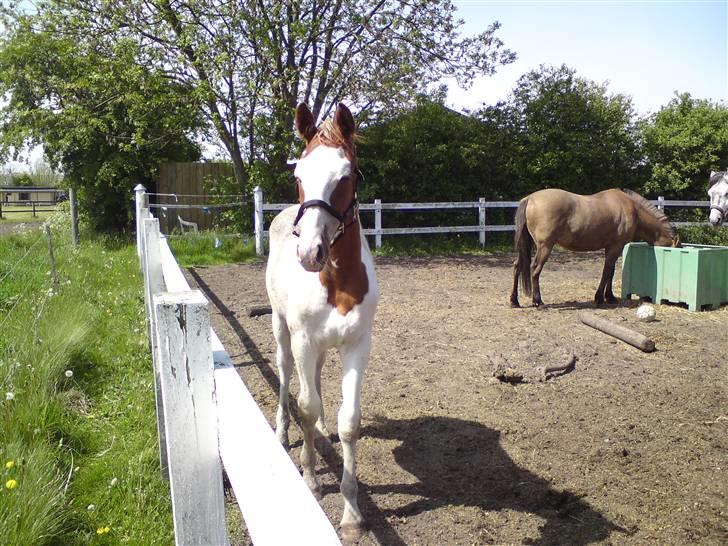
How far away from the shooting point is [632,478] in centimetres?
349

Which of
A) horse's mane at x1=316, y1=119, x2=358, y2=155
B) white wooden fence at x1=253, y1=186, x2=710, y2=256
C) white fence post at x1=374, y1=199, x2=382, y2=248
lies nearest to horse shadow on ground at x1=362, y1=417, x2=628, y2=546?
horse's mane at x1=316, y1=119, x2=358, y2=155

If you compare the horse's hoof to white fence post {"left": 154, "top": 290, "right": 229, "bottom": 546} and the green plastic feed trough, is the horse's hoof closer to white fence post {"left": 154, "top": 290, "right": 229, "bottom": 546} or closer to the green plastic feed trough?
white fence post {"left": 154, "top": 290, "right": 229, "bottom": 546}

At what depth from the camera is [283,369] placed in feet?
13.0

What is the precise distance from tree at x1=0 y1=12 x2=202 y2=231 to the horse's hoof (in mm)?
12259

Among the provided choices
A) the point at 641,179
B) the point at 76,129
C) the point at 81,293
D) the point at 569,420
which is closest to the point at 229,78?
the point at 76,129

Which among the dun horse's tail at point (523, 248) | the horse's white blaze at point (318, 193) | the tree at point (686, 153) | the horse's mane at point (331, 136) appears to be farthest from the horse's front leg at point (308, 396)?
the tree at point (686, 153)

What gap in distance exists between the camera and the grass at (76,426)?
2.54 m

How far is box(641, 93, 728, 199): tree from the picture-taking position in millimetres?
18109

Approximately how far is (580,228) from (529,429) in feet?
16.5

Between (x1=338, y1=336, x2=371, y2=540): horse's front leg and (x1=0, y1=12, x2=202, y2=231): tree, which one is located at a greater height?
(x1=0, y1=12, x2=202, y2=231): tree

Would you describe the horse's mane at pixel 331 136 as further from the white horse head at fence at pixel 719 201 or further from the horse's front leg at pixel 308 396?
the white horse head at fence at pixel 719 201

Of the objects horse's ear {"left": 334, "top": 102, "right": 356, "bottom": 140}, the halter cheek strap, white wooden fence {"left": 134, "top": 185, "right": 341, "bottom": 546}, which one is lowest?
white wooden fence {"left": 134, "top": 185, "right": 341, "bottom": 546}

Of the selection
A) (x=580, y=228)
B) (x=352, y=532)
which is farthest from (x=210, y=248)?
(x=352, y=532)

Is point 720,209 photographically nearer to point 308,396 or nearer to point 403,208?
point 403,208
